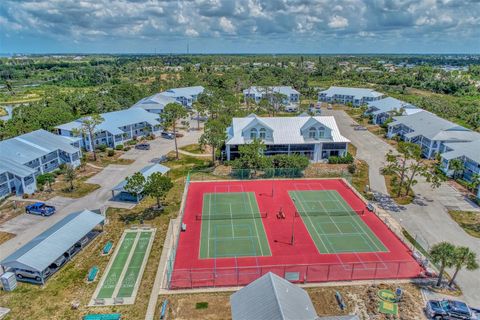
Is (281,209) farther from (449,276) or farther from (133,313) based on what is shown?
(133,313)

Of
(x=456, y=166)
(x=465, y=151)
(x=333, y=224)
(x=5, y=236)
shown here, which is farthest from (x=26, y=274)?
(x=465, y=151)

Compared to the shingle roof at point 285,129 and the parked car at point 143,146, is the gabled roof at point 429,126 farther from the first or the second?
the parked car at point 143,146

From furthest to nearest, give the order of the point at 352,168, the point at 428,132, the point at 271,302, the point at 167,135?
the point at 167,135 < the point at 428,132 < the point at 352,168 < the point at 271,302

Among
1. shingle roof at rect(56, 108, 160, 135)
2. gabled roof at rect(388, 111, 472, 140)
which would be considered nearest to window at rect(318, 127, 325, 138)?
gabled roof at rect(388, 111, 472, 140)

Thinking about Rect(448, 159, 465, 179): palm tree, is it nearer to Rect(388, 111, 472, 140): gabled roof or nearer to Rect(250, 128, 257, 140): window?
Rect(388, 111, 472, 140): gabled roof

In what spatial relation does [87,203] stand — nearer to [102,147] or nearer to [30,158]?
[30,158]
